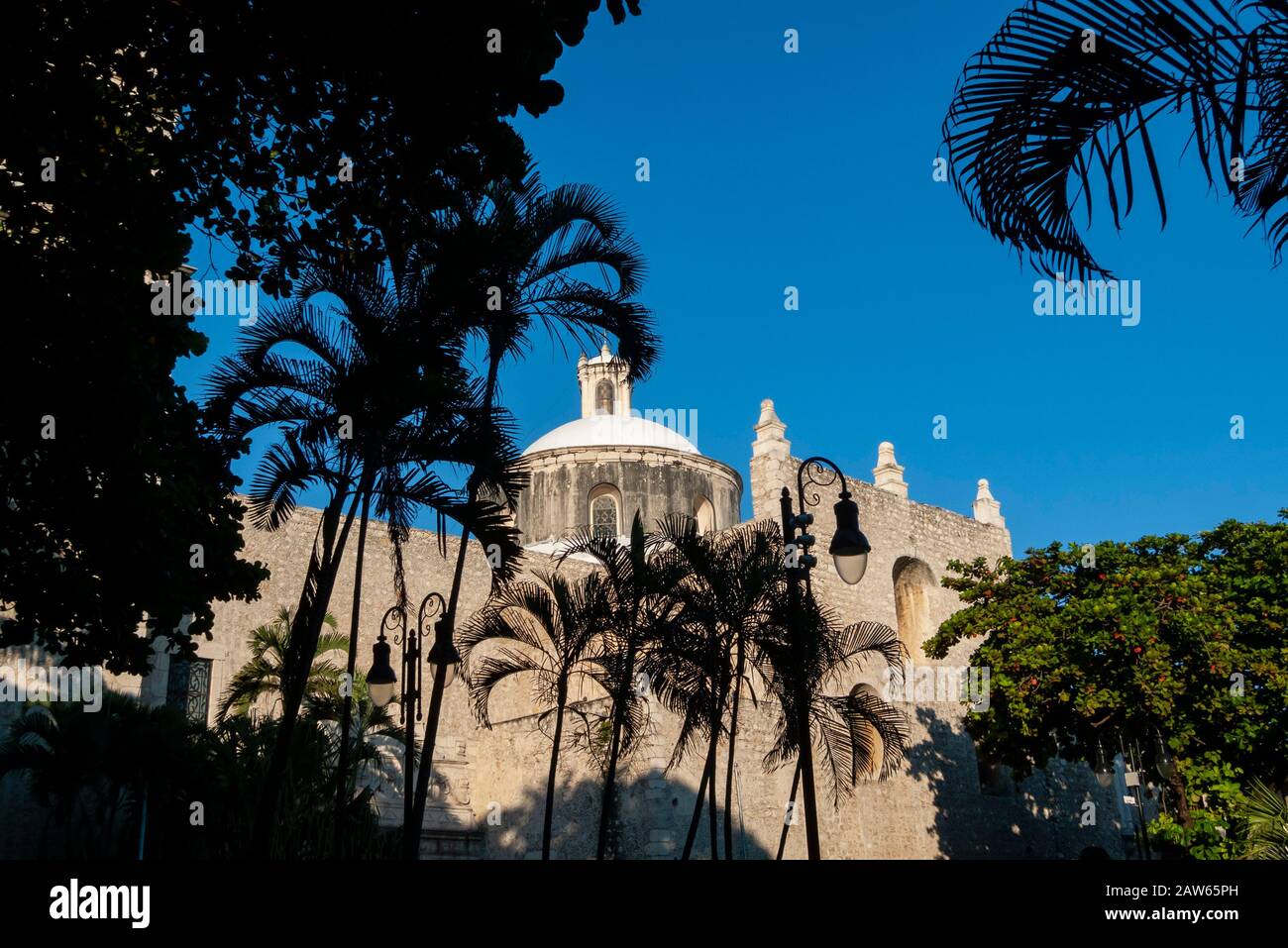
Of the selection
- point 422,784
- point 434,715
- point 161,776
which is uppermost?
point 434,715

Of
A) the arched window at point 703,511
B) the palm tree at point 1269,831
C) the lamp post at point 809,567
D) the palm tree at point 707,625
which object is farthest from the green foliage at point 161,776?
the arched window at point 703,511

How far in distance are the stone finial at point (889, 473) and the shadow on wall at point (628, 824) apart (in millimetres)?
11457

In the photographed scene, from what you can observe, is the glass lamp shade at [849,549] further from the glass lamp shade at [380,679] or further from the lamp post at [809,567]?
the glass lamp shade at [380,679]

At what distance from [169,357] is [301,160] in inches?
65.8

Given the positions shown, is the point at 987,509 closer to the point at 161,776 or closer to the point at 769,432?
the point at 769,432

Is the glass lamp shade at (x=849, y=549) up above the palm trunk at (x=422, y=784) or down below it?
above

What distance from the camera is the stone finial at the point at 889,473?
28859 millimetres

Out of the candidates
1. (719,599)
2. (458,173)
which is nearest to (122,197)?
(458,173)

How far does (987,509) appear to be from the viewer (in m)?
30.8

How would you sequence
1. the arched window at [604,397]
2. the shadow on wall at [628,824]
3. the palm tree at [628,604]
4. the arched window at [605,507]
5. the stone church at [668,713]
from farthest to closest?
the arched window at [604,397]
the arched window at [605,507]
the stone church at [668,713]
the shadow on wall at [628,824]
the palm tree at [628,604]

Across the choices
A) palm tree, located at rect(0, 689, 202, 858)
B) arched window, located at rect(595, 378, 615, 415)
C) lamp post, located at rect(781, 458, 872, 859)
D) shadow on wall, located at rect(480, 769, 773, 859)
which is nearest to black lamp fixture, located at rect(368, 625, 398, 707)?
palm tree, located at rect(0, 689, 202, 858)

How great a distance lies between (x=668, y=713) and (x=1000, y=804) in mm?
10366

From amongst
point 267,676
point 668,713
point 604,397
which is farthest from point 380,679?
point 604,397
